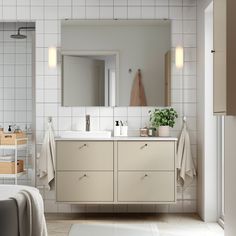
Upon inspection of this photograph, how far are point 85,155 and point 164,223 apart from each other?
105 centimetres

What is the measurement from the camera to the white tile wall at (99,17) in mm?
5398

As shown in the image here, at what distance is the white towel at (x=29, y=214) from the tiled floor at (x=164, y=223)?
1.61 m

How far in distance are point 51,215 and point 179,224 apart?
55.2 inches

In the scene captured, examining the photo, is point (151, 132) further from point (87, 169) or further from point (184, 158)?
point (87, 169)

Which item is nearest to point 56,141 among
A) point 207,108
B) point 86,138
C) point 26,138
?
point 86,138

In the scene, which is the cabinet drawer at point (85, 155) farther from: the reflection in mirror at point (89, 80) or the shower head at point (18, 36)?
the shower head at point (18, 36)

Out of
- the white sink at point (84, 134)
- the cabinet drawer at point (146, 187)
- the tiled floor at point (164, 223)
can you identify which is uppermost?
the white sink at point (84, 134)

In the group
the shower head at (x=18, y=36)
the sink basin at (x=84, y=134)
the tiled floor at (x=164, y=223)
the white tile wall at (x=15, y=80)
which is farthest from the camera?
the white tile wall at (x=15, y=80)

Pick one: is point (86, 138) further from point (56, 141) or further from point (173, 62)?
point (173, 62)

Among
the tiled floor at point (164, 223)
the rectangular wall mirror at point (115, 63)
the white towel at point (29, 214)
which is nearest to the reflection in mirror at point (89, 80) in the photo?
the rectangular wall mirror at point (115, 63)

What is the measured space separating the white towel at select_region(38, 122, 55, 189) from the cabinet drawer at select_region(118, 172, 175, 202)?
789 mm

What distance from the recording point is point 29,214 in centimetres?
282

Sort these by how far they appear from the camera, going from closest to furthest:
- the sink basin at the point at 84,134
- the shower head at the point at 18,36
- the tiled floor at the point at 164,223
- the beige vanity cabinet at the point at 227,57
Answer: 1. the beige vanity cabinet at the point at 227,57
2. the tiled floor at the point at 164,223
3. the sink basin at the point at 84,134
4. the shower head at the point at 18,36

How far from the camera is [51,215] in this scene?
208 inches
